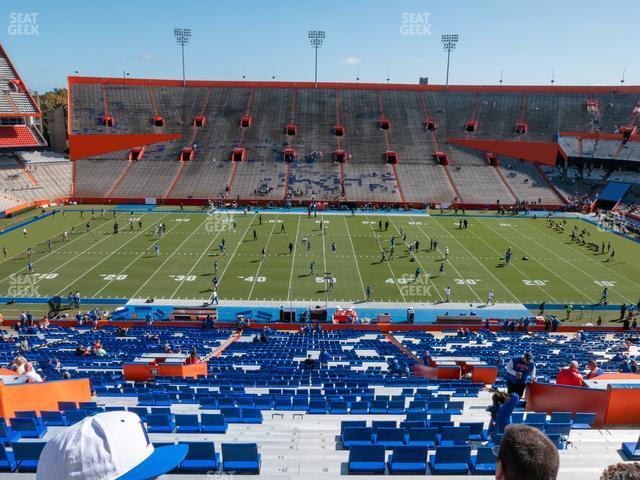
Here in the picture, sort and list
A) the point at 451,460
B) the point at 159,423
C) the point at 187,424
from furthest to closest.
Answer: the point at 187,424 < the point at 159,423 < the point at 451,460

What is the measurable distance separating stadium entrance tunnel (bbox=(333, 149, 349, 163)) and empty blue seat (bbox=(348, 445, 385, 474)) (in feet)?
182

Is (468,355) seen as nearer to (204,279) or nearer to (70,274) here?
(204,279)

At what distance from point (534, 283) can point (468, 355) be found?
15.8 metres

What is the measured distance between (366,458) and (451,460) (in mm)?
1035

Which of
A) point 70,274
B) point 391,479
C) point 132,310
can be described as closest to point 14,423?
point 391,479

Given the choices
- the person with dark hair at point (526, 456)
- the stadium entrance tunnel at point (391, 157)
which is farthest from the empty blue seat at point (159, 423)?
the stadium entrance tunnel at point (391, 157)

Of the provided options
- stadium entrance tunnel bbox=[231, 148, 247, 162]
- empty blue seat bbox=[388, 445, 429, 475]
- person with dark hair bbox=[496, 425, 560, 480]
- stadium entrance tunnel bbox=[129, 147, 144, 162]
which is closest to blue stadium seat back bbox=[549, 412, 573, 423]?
empty blue seat bbox=[388, 445, 429, 475]

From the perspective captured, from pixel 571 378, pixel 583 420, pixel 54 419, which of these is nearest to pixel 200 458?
pixel 54 419

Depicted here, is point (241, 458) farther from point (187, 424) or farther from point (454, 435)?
point (454, 435)

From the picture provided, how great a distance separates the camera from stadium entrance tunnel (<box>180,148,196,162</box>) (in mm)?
59694

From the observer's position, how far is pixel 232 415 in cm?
888

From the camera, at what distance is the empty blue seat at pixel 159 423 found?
775 cm

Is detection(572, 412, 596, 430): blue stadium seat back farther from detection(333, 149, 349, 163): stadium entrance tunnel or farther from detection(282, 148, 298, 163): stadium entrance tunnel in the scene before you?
detection(282, 148, 298, 163): stadium entrance tunnel

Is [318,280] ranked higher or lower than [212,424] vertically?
lower
